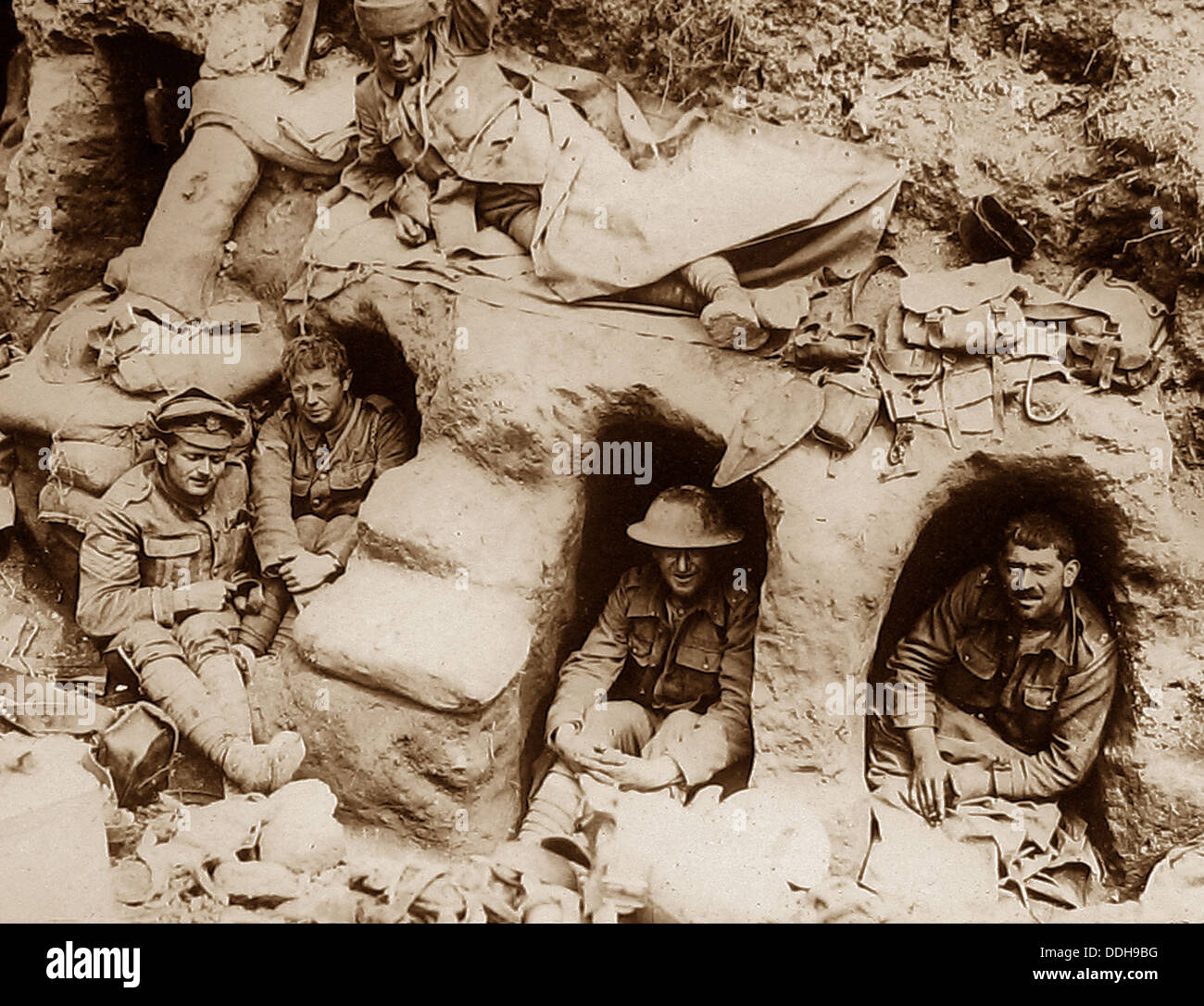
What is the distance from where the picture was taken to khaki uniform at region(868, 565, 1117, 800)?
19.0 ft

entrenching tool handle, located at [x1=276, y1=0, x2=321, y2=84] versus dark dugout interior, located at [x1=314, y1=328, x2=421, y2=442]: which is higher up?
entrenching tool handle, located at [x1=276, y1=0, x2=321, y2=84]

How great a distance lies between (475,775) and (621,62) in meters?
2.78

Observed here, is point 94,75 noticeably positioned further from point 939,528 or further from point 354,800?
point 939,528

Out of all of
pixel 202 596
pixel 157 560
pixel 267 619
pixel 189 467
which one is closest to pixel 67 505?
pixel 157 560

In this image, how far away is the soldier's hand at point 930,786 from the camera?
19.0 ft

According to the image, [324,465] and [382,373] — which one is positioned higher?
[382,373]

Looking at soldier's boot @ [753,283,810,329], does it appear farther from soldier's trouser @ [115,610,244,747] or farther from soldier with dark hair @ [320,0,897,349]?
soldier's trouser @ [115,610,244,747]

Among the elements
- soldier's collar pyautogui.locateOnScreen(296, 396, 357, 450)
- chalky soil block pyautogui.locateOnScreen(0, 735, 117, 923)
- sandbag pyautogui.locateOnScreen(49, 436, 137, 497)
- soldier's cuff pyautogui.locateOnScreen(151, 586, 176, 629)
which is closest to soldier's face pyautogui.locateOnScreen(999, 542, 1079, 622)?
soldier's collar pyautogui.locateOnScreen(296, 396, 357, 450)

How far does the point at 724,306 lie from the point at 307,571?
1875mm

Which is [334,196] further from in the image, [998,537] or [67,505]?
[998,537]

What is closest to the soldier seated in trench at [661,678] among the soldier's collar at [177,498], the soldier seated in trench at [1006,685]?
the soldier seated in trench at [1006,685]

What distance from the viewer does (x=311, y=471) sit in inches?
257

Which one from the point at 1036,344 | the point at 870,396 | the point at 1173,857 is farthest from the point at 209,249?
the point at 1173,857

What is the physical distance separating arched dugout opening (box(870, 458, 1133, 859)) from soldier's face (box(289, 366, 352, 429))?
7.43 ft
